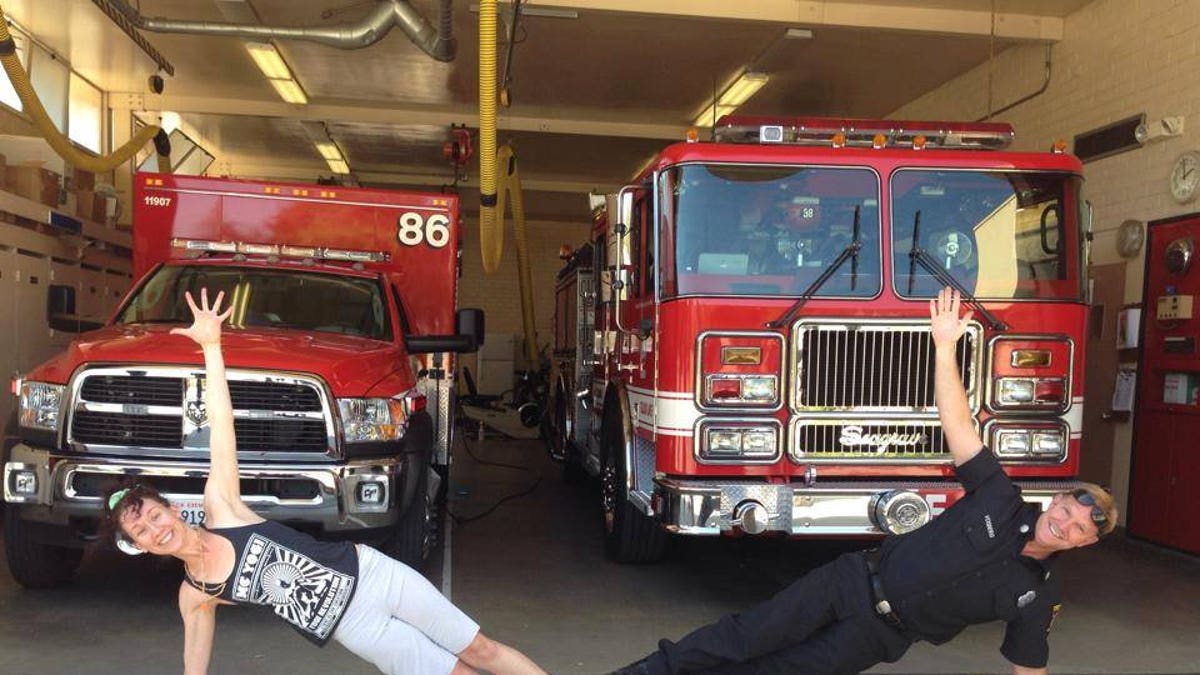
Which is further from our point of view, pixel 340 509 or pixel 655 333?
pixel 655 333

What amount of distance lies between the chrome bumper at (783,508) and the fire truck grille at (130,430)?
104 inches

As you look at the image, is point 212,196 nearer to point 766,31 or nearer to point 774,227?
point 774,227

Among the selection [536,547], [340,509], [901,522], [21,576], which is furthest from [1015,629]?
[21,576]

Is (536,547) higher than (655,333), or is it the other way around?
(655,333)

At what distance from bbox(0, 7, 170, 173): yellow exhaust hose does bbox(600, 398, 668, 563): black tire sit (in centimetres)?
568

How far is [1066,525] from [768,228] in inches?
109

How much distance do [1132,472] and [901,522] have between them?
13.8 feet

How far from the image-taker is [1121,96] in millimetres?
8586

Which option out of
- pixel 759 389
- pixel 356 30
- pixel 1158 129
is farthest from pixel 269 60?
pixel 1158 129

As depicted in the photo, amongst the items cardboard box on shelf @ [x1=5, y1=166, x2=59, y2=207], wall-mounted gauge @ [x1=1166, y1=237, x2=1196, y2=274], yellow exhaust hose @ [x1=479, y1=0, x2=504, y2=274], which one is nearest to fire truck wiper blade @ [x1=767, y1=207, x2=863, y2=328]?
wall-mounted gauge @ [x1=1166, y1=237, x2=1196, y2=274]

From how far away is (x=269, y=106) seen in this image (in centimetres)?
1448

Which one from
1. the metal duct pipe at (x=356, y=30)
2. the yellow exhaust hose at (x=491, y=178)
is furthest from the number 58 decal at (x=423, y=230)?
the metal duct pipe at (x=356, y=30)

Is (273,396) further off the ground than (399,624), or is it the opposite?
(273,396)

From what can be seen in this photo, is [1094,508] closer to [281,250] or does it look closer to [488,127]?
[281,250]
